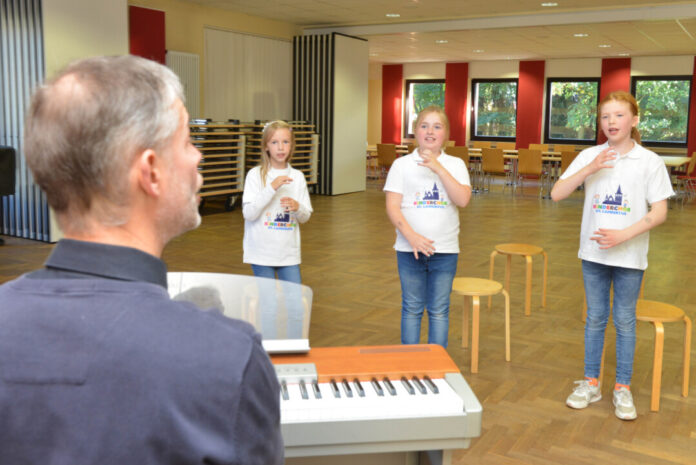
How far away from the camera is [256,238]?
12.2 feet

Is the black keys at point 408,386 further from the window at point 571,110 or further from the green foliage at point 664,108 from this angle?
the window at point 571,110

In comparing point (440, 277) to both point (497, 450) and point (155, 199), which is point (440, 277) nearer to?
point (497, 450)

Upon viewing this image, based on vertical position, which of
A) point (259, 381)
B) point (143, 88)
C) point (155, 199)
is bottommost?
point (259, 381)

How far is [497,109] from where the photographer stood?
19.1 meters

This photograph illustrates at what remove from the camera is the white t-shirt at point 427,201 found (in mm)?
3443

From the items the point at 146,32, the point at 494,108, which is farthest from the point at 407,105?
the point at 146,32

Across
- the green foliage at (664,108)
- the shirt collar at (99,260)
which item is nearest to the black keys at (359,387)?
the shirt collar at (99,260)

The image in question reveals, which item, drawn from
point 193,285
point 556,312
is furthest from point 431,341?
point 193,285

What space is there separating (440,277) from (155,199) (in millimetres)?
2705

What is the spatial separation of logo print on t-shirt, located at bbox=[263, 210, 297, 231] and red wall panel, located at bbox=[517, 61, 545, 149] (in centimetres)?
1587

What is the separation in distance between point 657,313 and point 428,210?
126 centimetres

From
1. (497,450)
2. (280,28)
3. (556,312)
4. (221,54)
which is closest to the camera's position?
(497,450)

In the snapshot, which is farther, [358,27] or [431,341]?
[358,27]

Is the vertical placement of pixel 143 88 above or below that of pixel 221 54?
below
